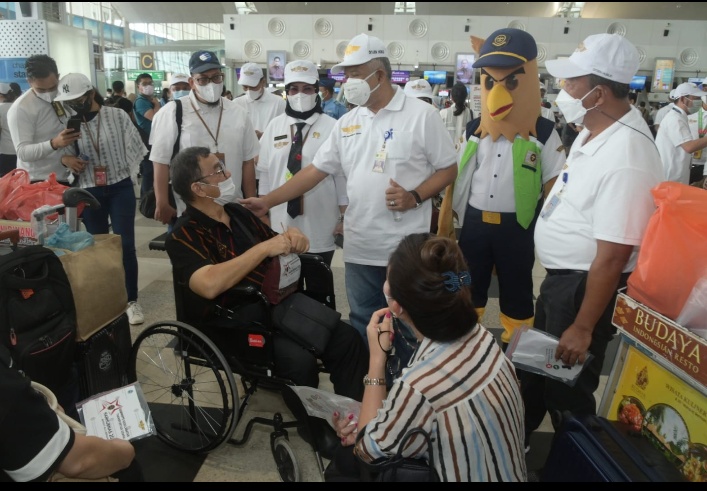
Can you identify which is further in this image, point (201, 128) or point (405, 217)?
point (201, 128)

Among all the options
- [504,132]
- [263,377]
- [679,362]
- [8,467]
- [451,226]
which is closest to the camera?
[8,467]

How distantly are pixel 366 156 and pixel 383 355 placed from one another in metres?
1.12

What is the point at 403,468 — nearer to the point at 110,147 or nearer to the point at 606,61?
the point at 606,61

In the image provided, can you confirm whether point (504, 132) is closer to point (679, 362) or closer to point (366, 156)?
point (366, 156)

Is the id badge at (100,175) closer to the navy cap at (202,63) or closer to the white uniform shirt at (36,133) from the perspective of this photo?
the white uniform shirt at (36,133)

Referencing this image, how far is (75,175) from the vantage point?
2.97 metres

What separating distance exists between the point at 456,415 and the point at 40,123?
304 cm

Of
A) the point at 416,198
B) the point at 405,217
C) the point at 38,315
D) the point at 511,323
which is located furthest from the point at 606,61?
the point at 38,315

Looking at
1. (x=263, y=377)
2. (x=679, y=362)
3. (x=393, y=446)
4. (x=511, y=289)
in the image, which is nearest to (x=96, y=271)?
(x=263, y=377)

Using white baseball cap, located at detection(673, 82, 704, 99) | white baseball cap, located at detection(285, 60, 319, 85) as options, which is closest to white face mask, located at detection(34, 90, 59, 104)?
white baseball cap, located at detection(285, 60, 319, 85)

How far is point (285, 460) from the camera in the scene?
1847 mm

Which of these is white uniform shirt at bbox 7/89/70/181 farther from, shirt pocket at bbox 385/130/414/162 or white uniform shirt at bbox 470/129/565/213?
white uniform shirt at bbox 470/129/565/213

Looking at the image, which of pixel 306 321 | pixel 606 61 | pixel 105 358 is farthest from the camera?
pixel 105 358

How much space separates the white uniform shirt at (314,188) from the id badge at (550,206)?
3.81ft
